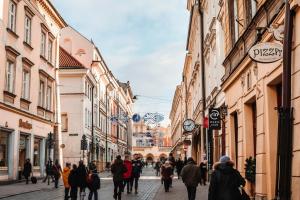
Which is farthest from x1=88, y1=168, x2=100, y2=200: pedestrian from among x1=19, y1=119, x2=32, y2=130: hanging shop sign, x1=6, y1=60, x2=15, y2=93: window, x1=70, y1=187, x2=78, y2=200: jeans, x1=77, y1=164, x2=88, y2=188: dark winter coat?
x1=19, y1=119, x2=32, y2=130: hanging shop sign

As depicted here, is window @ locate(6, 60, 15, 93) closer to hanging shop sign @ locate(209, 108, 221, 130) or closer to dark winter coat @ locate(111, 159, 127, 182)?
dark winter coat @ locate(111, 159, 127, 182)

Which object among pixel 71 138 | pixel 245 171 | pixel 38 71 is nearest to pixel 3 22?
pixel 38 71

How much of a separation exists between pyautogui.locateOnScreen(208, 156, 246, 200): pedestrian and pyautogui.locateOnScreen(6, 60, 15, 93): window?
21573mm

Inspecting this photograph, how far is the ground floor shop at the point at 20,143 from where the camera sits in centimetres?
2811

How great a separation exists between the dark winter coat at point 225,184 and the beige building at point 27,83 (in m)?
20.0

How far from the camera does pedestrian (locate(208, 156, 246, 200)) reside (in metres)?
8.66

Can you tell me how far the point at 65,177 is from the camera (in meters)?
18.5

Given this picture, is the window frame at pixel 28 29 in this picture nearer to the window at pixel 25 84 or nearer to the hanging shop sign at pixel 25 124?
the window at pixel 25 84

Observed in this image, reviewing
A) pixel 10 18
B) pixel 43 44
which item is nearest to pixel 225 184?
pixel 10 18

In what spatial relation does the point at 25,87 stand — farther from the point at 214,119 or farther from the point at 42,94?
the point at 214,119

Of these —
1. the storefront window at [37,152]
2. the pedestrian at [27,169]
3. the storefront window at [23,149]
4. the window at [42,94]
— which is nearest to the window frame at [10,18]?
the storefront window at [23,149]

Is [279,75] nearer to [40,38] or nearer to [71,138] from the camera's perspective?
[40,38]

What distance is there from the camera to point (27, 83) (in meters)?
32.4

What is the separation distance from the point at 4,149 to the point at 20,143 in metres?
2.59
